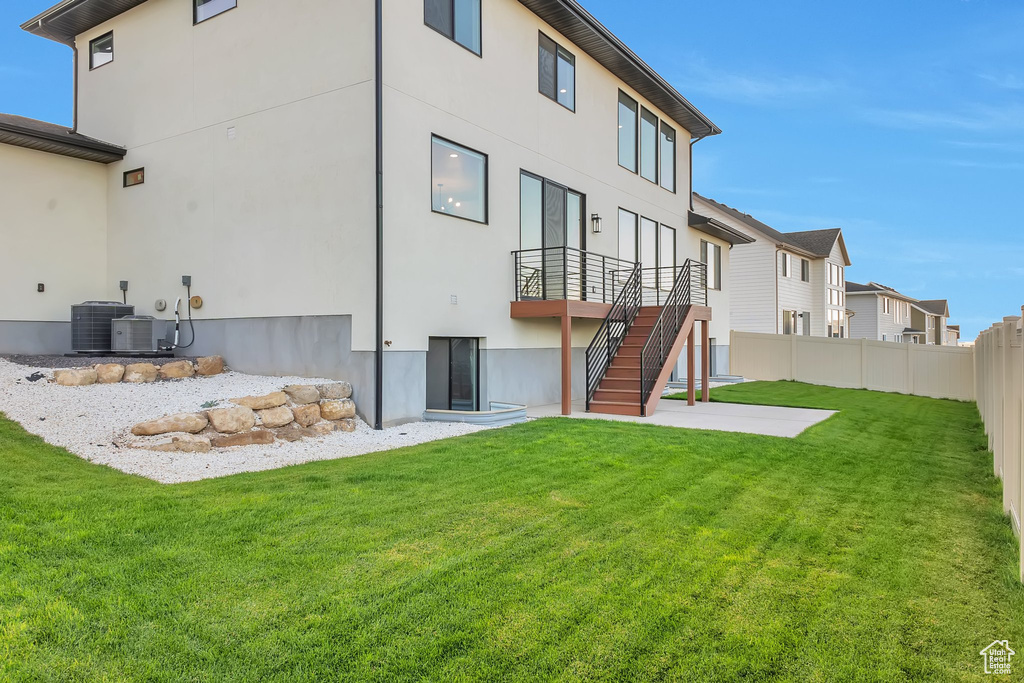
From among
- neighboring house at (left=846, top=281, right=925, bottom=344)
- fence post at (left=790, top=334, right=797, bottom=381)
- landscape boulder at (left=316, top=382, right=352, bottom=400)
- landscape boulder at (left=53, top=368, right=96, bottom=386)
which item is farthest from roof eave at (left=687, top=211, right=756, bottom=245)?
neighboring house at (left=846, top=281, right=925, bottom=344)

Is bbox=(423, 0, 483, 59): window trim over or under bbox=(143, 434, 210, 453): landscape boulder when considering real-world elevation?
over

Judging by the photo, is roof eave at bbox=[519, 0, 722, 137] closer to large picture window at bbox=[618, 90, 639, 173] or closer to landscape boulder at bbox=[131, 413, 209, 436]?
large picture window at bbox=[618, 90, 639, 173]

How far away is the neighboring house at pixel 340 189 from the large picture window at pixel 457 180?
4 cm

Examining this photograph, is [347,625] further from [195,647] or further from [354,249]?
[354,249]

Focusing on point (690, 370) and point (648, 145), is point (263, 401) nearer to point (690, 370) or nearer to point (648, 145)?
point (690, 370)

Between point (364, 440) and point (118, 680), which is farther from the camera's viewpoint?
point (364, 440)

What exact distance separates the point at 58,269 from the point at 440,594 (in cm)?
1255

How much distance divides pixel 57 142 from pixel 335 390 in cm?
779

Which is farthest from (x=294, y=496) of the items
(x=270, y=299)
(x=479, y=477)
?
(x=270, y=299)

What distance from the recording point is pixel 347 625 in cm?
306

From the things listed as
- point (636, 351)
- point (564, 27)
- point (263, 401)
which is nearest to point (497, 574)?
point (263, 401)

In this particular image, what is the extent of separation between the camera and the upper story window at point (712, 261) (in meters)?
21.4

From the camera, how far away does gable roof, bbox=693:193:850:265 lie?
98.5 ft

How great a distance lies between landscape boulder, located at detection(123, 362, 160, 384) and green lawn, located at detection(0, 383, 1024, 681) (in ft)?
9.55
